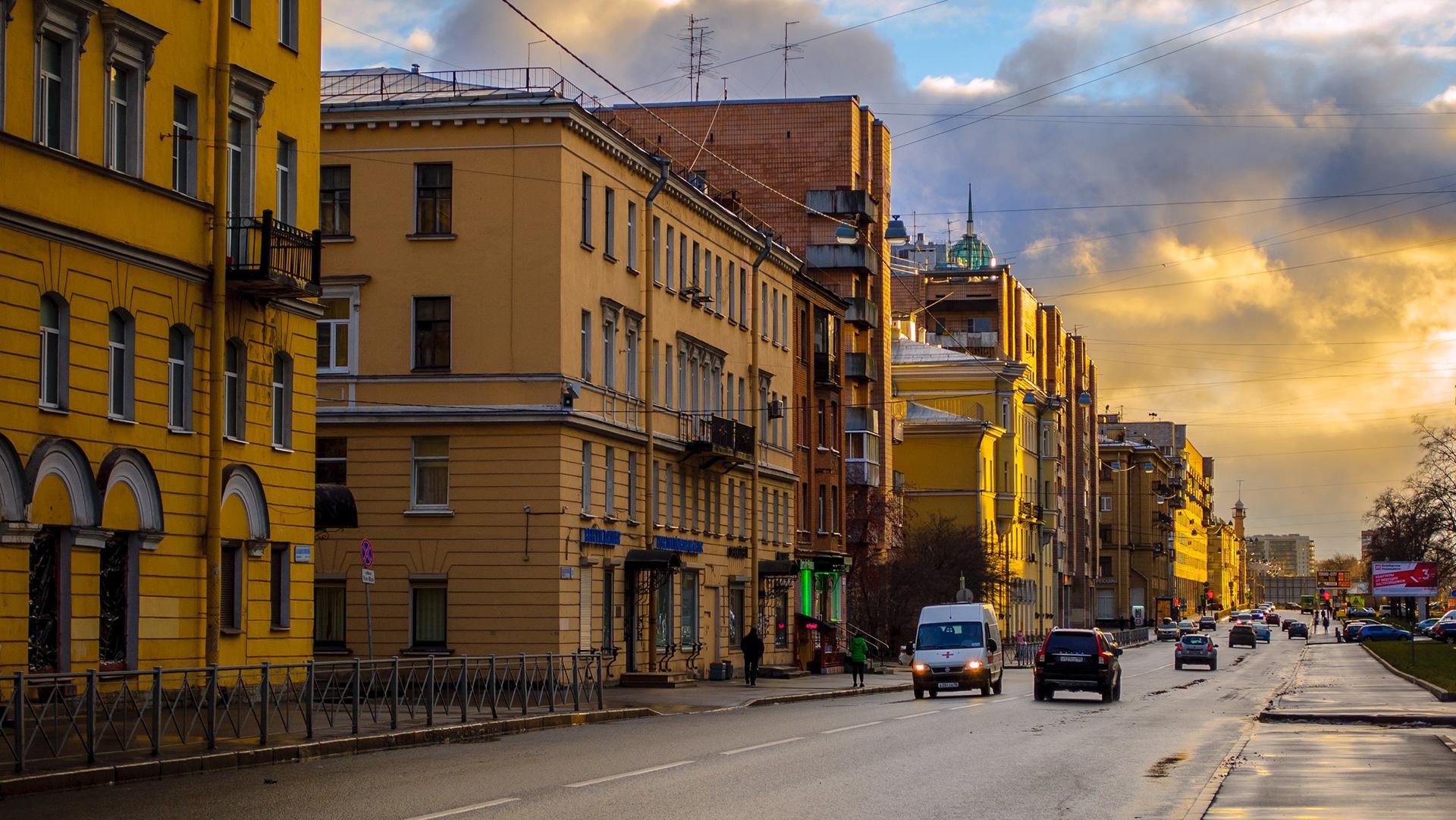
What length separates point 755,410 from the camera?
5841cm

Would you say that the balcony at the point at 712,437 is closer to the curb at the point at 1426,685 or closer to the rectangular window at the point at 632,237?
the rectangular window at the point at 632,237

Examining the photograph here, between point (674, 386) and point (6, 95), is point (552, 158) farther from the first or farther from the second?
point (6, 95)

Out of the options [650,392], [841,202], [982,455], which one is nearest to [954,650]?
Result: [650,392]

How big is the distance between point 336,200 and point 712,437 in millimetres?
13702

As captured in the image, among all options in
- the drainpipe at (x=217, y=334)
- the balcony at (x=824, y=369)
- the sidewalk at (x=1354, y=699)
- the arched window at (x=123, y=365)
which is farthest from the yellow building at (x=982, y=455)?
the arched window at (x=123, y=365)

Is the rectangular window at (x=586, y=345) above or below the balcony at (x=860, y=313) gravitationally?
below

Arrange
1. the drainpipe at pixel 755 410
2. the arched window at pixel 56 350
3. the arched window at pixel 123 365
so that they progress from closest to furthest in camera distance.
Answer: the arched window at pixel 56 350 < the arched window at pixel 123 365 < the drainpipe at pixel 755 410

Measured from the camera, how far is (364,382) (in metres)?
41.9

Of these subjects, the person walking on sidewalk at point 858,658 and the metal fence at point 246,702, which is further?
the person walking on sidewalk at point 858,658

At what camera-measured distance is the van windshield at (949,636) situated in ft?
142

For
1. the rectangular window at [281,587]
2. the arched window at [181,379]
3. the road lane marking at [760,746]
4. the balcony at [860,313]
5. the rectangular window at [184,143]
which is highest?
the balcony at [860,313]

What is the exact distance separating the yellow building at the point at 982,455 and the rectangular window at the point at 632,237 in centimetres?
4312

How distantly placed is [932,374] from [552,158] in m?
63.4

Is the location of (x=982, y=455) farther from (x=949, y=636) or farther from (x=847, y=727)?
(x=847, y=727)
